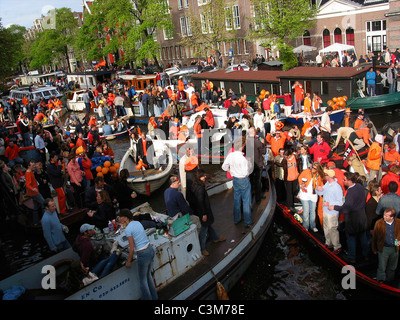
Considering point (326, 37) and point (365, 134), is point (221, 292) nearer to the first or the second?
point (365, 134)

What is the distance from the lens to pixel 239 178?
29.3 ft

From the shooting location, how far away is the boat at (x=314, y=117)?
1873 centimetres

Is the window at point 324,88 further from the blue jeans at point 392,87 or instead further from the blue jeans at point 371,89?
the blue jeans at point 392,87

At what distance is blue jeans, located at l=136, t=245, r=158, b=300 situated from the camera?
21.4ft

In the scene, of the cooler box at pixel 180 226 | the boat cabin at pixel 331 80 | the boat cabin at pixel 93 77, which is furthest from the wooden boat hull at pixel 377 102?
the boat cabin at pixel 93 77

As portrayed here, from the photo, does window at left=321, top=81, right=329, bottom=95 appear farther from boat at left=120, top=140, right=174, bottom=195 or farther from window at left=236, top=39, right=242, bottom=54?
window at left=236, top=39, right=242, bottom=54

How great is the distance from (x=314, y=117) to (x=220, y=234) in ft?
36.7

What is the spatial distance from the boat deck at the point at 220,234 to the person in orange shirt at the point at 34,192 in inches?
203

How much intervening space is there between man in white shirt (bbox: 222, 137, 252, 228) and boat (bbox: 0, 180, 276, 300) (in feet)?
2.00

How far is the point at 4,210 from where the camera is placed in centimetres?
1277

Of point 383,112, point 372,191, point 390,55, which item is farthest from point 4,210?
point 390,55

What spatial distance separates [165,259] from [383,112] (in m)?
18.6
